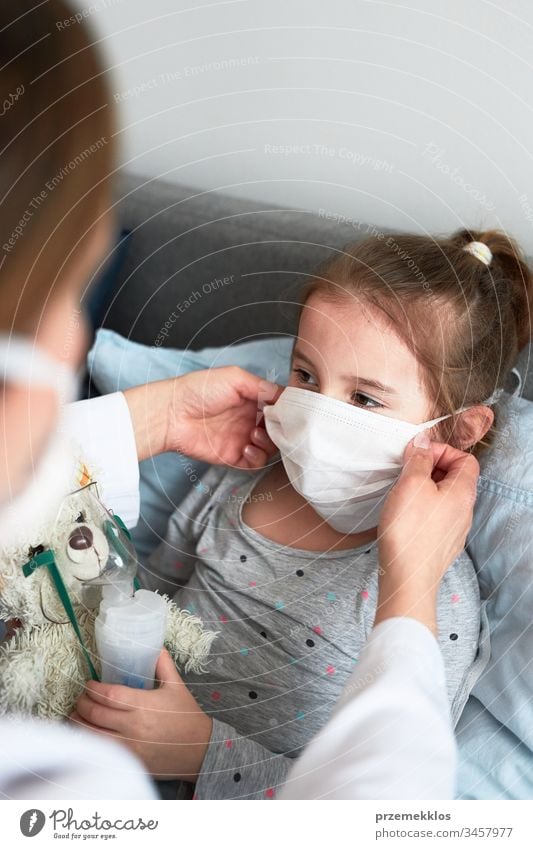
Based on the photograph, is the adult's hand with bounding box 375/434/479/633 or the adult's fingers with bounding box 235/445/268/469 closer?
the adult's hand with bounding box 375/434/479/633

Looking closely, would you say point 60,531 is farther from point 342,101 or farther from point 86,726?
point 342,101

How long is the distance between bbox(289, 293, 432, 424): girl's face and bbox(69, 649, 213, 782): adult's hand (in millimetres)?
259

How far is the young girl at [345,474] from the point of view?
2.00 feet

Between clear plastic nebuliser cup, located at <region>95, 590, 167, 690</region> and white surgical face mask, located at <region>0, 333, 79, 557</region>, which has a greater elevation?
white surgical face mask, located at <region>0, 333, 79, 557</region>

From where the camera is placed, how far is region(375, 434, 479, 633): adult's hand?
0.53 meters

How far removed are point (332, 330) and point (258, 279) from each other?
19cm

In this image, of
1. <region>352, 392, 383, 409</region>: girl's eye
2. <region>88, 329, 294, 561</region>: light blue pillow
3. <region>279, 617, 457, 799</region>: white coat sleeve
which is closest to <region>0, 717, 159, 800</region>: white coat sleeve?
<region>279, 617, 457, 799</region>: white coat sleeve

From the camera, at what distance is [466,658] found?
0.62 metres

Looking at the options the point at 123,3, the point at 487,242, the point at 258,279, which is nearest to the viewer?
the point at 123,3

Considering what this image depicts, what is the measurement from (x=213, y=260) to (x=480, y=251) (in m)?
0.28

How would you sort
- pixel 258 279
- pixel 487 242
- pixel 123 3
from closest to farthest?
pixel 123 3 < pixel 487 242 < pixel 258 279

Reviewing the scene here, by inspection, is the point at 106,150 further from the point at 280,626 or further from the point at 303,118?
the point at 280,626

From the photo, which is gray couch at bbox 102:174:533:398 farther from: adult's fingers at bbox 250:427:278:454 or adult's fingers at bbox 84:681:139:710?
adult's fingers at bbox 84:681:139:710

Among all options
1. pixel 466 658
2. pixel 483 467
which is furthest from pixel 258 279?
pixel 466 658
